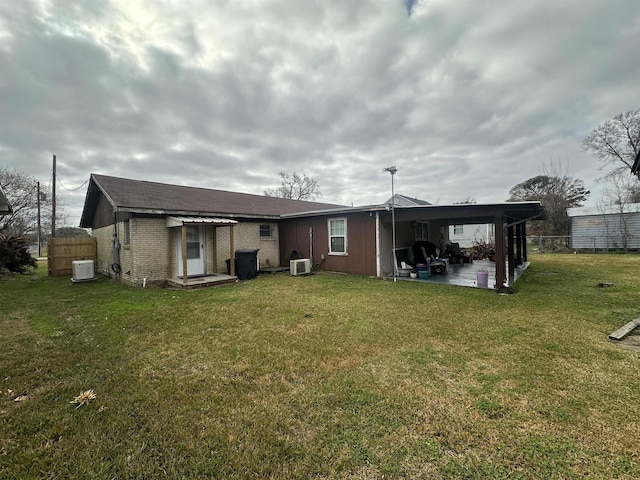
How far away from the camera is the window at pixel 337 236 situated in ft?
34.3

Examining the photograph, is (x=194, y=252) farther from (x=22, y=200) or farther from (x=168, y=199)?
(x=22, y=200)

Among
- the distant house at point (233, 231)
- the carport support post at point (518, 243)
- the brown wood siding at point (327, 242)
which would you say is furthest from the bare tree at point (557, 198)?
the brown wood siding at point (327, 242)

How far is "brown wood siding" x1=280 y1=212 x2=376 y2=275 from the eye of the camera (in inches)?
385

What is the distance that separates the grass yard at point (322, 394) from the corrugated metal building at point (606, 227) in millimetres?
17733

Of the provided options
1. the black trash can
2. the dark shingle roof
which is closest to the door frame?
the dark shingle roof

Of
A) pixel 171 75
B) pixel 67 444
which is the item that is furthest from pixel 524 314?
pixel 171 75

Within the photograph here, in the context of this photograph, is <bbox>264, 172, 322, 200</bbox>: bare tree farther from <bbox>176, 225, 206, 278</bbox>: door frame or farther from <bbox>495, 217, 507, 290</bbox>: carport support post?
<bbox>495, 217, 507, 290</bbox>: carport support post

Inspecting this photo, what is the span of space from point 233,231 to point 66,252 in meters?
7.38

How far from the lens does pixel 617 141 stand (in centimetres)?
2172

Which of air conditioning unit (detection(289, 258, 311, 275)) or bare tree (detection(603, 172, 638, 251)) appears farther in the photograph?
bare tree (detection(603, 172, 638, 251))

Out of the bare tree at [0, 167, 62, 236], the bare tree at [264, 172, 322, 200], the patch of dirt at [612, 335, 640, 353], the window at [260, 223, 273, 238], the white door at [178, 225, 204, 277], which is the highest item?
the bare tree at [264, 172, 322, 200]

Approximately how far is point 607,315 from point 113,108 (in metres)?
16.1

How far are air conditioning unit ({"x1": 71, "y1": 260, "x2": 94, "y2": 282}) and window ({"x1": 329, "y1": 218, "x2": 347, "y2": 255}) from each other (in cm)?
861

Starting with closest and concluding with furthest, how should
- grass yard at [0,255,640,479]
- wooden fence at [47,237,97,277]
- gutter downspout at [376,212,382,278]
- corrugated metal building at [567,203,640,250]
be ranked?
grass yard at [0,255,640,479] < gutter downspout at [376,212,382,278] < wooden fence at [47,237,97,277] < corrugated metal building at [567,203,640,250]
